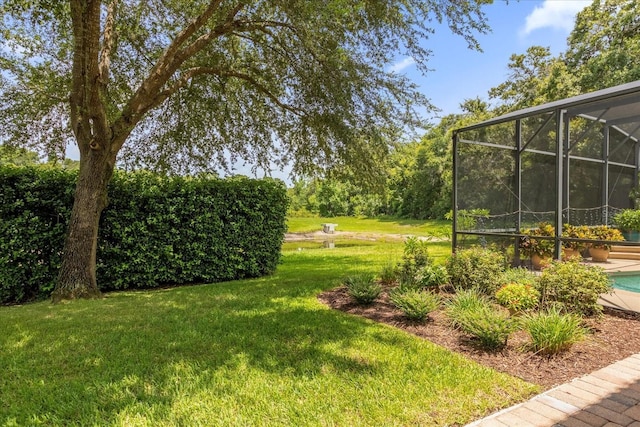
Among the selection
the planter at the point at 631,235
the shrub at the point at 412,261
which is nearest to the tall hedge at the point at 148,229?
the shrub at the point at 412,261

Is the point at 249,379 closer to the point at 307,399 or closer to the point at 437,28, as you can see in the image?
the point at 307,399

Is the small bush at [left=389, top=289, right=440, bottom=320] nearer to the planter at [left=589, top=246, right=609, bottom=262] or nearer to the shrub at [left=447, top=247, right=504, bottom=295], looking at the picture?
the shrub at [left=447, top=247, right=504, bottom=295]

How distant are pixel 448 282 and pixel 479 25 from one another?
3.79 meters

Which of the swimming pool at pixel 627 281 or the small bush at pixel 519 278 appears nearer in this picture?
the small bush at pixel 519 278

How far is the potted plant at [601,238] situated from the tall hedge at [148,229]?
5.93 metres

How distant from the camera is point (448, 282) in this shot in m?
5.23

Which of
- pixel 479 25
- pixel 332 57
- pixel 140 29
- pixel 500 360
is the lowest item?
pixel 500 360

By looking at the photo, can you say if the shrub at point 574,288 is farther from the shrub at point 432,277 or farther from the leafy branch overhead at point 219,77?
the leafy branch overhead at point 219,77

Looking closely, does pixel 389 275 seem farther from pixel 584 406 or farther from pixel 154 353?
pixel 154 353

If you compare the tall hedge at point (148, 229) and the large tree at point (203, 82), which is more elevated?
the large tree at point (203, 82)

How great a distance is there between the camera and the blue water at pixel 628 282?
547cm

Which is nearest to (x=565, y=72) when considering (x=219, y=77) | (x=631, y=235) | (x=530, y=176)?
(x=530, y=176)

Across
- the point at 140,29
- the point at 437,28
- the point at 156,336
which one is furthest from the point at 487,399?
the point at 140,29

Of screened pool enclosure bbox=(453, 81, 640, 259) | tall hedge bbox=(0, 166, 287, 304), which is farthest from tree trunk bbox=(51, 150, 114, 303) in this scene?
screened pool enclosure bbox=(453, 81, 640, 259)
